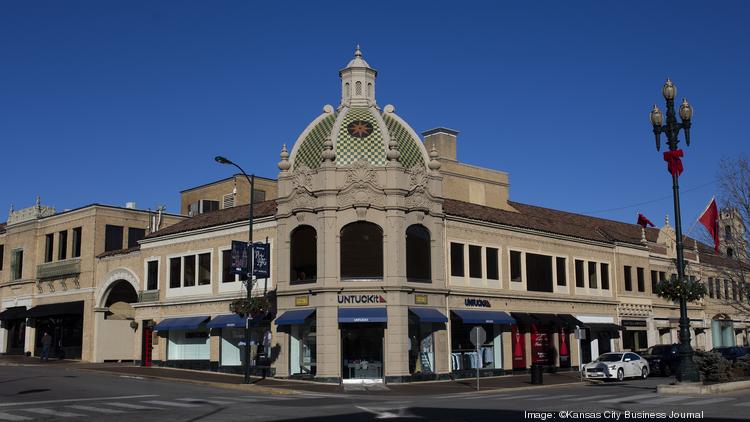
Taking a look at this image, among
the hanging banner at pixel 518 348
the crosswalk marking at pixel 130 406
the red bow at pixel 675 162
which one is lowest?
the crosswalk marking at pixel 130 406

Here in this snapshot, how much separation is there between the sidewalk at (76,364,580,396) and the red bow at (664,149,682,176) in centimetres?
1143

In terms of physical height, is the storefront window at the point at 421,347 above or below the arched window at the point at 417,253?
below

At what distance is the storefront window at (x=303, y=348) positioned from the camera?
35.7 metres

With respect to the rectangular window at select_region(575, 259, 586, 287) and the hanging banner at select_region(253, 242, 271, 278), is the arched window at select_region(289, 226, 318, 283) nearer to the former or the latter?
the hanging banner at select_region(253, 242, 271, 278)

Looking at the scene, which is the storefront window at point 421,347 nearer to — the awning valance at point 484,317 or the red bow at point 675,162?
the awning valance at point 484,317

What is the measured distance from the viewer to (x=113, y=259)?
47156 millimetres

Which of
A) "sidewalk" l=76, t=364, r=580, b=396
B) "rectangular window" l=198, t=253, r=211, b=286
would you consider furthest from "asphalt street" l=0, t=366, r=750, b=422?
"rectangular window" l=198, t=253, r=211, b=286

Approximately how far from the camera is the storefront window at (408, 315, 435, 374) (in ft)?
118

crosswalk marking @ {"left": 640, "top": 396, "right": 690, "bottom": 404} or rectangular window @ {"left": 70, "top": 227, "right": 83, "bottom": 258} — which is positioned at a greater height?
rectangular window @ {"left": 70, "top": 227, "right": 83, "bottom": 258}

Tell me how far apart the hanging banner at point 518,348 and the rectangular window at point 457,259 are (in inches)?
204

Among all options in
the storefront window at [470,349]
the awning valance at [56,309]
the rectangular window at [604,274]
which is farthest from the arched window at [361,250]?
the awning valance at [56,309]

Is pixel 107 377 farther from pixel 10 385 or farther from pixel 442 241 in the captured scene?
pixel 442 241

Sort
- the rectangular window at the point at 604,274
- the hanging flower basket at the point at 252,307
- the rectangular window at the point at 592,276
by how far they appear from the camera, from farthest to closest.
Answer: the rectangular window at the point at 604,274, the rectangular window at the point at 592,276, the hanging flower basket at the point at 252,307

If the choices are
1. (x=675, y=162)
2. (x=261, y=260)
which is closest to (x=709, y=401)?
(x=675, y=162)
